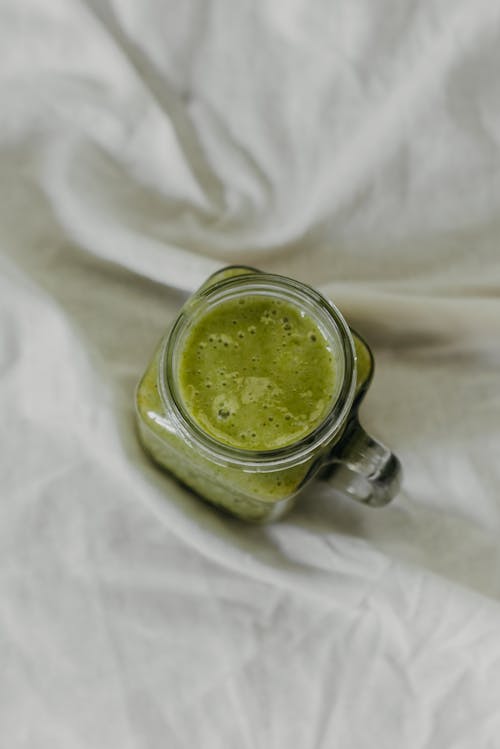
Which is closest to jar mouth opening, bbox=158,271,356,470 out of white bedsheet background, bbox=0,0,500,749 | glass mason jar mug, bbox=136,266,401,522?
glass mason jar mug, bbox=136,266,401,522

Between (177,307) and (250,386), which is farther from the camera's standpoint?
(177,307)

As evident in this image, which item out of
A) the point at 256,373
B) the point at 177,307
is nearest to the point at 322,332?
the point at 256,373

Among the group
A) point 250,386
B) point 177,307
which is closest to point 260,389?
point 250,386

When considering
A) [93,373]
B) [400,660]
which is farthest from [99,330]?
[400,660]

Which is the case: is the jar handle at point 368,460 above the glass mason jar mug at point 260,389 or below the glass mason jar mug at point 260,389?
below

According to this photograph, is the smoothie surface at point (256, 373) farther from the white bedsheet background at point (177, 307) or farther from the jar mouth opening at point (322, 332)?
the white bedsheet background at point (177, 307)

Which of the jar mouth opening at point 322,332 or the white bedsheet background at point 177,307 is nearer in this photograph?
the jar mouth opening at point 322,332

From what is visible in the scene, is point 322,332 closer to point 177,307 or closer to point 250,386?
point 250,386

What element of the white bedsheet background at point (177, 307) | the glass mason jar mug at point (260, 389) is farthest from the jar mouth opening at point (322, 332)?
the white bedsheet background at point (177, 307)

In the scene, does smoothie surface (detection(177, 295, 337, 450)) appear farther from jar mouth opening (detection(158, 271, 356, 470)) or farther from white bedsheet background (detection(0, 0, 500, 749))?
white bedsheet background (detection(0, 0, 500, 749))
